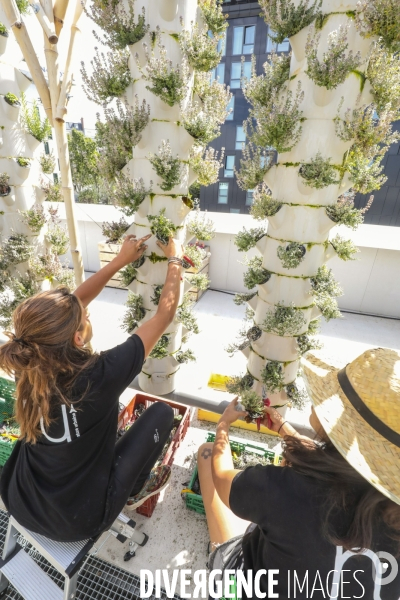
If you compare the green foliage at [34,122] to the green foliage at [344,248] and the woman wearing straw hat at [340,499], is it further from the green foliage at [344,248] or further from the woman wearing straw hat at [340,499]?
the woman wearing straw hat at [340,499]

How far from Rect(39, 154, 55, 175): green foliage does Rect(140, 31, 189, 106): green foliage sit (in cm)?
178

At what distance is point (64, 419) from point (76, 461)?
27cm

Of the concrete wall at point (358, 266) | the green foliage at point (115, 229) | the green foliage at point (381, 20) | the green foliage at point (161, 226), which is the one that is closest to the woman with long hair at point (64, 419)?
the green foliage at point (161, 226)

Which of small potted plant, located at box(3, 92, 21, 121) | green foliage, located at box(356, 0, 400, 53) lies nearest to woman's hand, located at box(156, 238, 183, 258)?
green foliage, located at box(356, 0, 400, 53)

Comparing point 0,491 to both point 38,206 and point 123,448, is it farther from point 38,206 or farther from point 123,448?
point 38,206

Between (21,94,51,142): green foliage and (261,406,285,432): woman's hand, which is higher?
(21,94,51,142): green foliage

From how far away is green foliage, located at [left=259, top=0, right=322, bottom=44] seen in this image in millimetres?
1953

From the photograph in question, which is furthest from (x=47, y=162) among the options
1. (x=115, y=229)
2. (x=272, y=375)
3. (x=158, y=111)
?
(x=272, y=375)

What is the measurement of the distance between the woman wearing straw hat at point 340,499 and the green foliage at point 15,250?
331 cm

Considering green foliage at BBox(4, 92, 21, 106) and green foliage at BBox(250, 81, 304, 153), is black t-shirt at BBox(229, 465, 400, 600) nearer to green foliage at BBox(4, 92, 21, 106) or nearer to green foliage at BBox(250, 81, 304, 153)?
green foliage at BBox(250, 81, 304, 153)

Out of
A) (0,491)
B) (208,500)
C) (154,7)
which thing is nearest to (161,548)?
(208,500)

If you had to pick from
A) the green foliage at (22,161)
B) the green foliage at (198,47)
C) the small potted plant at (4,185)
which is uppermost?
the green foliage at (198,47)

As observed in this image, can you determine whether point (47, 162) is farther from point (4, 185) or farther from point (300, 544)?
point (300, 544)

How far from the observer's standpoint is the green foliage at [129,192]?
8.48 feet
